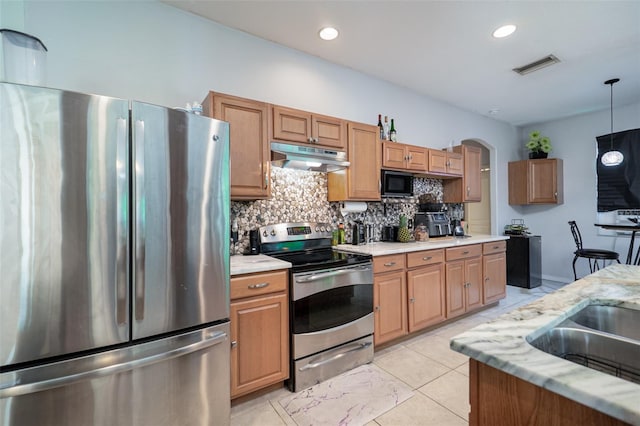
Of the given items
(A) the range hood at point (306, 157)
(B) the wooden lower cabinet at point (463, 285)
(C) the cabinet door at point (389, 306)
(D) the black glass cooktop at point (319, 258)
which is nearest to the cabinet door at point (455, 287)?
(B) the wooden lower cabinet at point (463, 285)

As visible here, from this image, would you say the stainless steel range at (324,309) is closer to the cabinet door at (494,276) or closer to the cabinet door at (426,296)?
the cabinet door at (426,296)

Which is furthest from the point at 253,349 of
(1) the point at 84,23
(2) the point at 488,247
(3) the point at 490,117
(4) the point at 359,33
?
(3) the point at 490,117

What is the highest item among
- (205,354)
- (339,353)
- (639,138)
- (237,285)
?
(639,138)

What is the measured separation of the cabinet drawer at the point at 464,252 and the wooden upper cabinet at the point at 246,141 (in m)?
2.07

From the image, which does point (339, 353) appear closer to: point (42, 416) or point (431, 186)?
point (42, 416)

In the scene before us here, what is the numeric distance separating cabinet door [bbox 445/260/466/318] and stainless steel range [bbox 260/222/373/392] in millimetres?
1128

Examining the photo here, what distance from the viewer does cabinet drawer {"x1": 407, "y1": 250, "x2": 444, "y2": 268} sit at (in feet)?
8.75

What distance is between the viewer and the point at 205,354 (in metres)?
1.50

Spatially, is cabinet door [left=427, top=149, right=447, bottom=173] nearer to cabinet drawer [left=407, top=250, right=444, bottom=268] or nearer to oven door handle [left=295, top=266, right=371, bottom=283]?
cabinet drawer [left=407, top=250, right=444, bottom=268]

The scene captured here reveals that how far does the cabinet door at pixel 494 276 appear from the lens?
11.2ft

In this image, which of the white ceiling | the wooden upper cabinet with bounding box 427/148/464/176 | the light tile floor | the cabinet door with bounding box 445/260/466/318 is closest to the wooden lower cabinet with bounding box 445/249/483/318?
the cabinet door with bounding box 445/260/466/318

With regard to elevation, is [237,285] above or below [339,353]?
above

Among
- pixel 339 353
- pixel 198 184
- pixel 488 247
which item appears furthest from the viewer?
pixel 488 247

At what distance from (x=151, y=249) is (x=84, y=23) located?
170 centimetres
